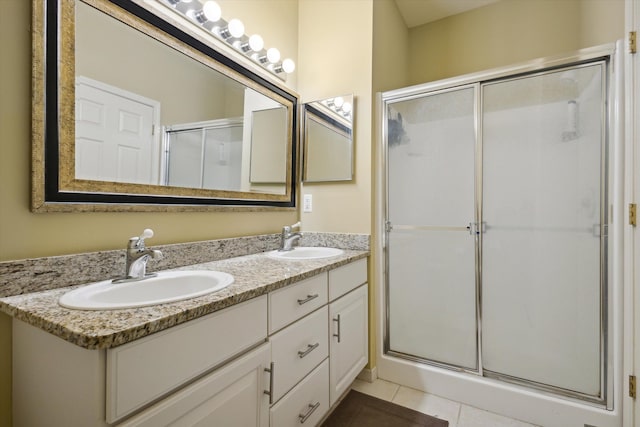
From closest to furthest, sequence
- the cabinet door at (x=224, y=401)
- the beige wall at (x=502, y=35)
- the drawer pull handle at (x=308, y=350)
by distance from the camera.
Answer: the cabinet door at (x=224, y=401) < the drawer pull handle at (x=308, y=350) < the beige wall at (x=502, y=35)

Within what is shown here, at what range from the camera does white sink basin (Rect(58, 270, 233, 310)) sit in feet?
2.51

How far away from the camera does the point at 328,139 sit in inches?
80.2

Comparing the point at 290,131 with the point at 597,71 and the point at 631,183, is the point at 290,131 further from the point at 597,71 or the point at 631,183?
the point at 631,183

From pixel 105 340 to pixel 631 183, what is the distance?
1.98 metres

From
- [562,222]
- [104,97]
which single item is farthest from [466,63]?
[104,97]

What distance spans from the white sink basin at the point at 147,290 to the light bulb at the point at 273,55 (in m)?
1.35

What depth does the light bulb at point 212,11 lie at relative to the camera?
4.61 ft

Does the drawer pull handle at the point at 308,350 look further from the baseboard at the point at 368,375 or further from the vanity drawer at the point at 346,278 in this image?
the baseboard at the point at 368,375

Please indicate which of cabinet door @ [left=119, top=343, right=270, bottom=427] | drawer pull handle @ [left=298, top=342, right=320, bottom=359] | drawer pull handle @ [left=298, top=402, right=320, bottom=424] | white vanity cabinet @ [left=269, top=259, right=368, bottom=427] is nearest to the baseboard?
white vanity cabinet @ [left=269, top=259, right=368, bottom=427]

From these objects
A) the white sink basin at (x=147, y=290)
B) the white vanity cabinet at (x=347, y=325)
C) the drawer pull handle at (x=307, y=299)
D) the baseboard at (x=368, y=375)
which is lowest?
the baseboard at (x=368, y=375)

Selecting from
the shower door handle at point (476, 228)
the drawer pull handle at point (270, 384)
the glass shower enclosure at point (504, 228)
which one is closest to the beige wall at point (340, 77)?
the glass shower enclosure at point (504, 228)

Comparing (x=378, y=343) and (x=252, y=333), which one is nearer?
(x=252, y=333)

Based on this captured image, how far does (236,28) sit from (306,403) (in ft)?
5.99

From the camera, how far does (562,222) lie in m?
1.51
